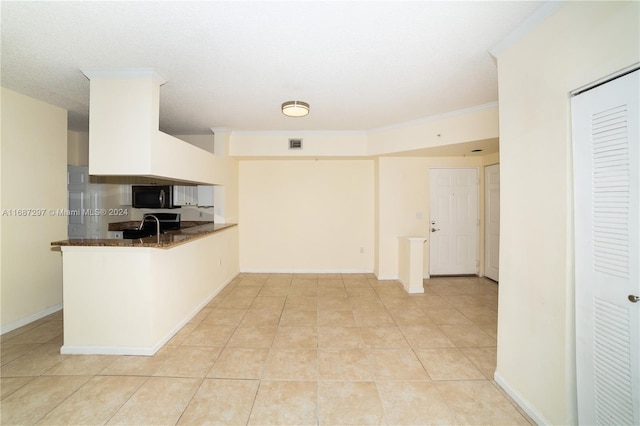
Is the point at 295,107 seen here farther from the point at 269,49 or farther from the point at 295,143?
the point at 295,143

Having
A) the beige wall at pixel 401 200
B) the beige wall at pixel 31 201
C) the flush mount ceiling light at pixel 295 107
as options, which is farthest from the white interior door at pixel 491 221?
the beige wall at pixel 31 201

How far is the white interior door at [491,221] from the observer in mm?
4699

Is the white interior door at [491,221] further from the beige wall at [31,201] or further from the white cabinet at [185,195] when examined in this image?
the beige wall at [31,201]

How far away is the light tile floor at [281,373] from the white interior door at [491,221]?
1.63 meters

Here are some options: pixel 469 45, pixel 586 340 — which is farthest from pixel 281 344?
pixel 469 45

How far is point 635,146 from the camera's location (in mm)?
1198

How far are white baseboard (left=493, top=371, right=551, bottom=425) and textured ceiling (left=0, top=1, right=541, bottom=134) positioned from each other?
8.73 feet

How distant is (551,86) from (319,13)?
61.4 inches

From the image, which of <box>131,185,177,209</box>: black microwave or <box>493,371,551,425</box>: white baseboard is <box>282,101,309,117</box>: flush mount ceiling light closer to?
<box>131,185,177,209</box>: black microwave

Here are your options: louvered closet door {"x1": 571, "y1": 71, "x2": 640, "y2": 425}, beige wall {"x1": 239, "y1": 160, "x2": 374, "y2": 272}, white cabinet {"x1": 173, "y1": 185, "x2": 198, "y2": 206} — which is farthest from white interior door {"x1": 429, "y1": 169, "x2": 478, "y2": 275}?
white cabinet {"x1": 173, "y1": 185, "x2": 198, "y2": 206}

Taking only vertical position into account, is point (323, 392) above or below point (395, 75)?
below

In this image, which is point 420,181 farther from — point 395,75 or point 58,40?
point 58,40

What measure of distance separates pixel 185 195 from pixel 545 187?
502cm

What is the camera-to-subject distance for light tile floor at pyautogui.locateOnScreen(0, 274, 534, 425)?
5.81 ft
